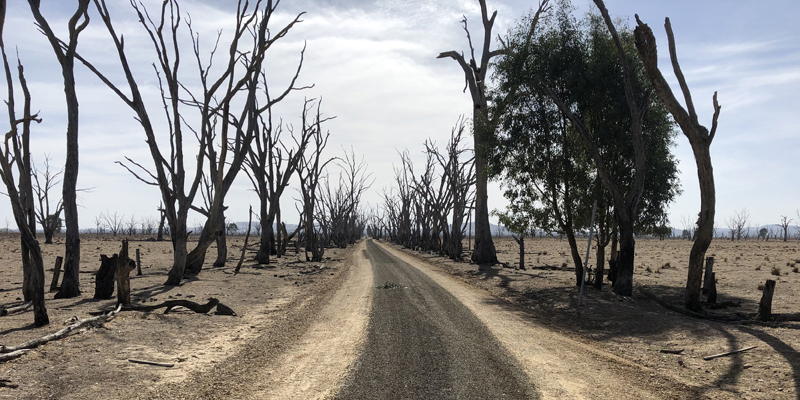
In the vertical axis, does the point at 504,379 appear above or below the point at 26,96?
below

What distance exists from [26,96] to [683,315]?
51.8ft

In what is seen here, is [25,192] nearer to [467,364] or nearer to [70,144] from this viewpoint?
[70,144]

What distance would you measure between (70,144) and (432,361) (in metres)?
11.2

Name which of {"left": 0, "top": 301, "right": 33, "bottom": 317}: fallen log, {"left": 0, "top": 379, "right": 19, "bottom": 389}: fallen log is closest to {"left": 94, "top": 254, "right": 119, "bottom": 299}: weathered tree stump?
{"left": 0, "top": 301, "right": 33, "bottom": 317}: fallen log

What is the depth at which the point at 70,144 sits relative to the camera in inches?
528

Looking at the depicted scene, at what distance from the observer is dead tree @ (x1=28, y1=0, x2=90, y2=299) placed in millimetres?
13289

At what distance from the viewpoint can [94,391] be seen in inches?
240

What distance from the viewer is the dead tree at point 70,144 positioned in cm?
1329

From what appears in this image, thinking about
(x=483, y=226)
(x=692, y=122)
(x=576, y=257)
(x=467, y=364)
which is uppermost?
(x=692, y=122)

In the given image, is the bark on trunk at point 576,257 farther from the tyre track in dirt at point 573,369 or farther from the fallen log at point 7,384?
the fallen log at point 7,384

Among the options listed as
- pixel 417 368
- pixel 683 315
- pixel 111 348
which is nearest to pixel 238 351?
pixel 111 348

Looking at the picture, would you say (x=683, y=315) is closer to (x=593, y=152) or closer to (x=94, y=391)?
(x=593, y=152)

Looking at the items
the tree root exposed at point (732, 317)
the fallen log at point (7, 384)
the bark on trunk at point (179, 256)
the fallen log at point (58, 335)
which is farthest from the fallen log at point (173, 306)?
the tree root exposed at point (732, 317)

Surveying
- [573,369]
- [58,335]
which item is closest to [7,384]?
[58,335]
